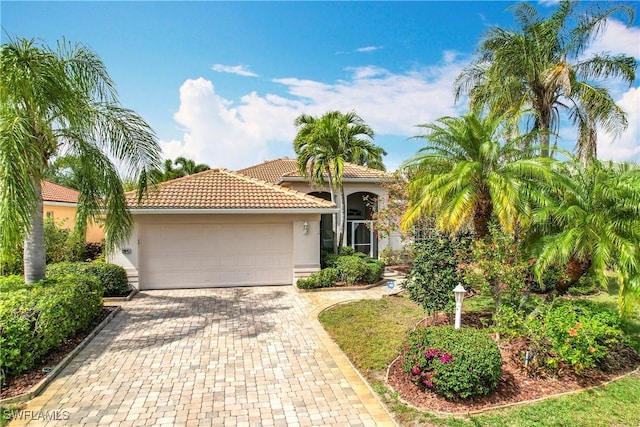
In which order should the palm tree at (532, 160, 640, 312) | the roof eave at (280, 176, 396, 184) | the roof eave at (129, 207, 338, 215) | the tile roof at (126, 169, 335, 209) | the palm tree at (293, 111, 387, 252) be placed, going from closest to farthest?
the palm tree at (532, 160, 640, 312) < the roof eave at (129, 207, 338, 215) < the tile roof at (126, 169, 335, 209) < the palm tree at (293, 111, 387, 252) < the roof eave at (280, 176, 396, 184)

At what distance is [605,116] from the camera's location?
48.1 ft

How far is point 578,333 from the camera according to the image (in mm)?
6441

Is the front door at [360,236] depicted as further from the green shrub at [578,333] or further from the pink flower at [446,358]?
the pink flower at [446,358]

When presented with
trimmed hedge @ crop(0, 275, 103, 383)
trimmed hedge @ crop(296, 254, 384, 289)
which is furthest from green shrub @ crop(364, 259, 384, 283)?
trimmed hedge @ crop(0, 275, 103, 383)

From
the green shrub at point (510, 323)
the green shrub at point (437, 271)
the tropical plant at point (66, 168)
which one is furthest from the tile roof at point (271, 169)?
the green shrub at point (510, 323)

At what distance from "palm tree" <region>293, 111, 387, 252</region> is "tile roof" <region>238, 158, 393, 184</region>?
172 cm

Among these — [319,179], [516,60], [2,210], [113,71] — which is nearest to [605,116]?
[516,60]

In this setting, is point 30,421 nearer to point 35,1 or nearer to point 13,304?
point 13,304

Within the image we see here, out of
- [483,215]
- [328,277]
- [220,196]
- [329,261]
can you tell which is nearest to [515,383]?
[483,215]

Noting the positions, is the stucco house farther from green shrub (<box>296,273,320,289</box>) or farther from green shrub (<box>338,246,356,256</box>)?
green shrub (<box>338,246,356,256</box>)

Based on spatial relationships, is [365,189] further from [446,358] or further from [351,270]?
→ [446,358]

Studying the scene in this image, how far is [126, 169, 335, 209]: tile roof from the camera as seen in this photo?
45.6 ft

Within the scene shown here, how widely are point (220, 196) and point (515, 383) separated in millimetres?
12007

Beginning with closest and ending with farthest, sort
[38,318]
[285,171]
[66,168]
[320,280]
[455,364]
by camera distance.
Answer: [455,364]
[38,318]
[66,168]
[320,280]
[285,171]
